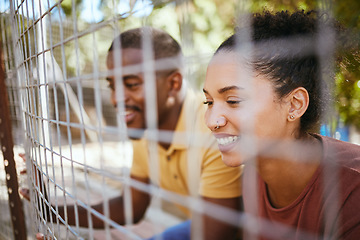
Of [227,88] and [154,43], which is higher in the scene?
[154,43]

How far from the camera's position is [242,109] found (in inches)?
31.2

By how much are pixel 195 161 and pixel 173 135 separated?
174mm

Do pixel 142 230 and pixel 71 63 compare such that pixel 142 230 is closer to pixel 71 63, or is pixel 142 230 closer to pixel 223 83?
pixel 223 83

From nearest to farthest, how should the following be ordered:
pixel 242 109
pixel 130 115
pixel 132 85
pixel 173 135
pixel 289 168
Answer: pixel 242 109
pixel 289 168
pixel 173 135
pixel 132 85
pixel 130 115

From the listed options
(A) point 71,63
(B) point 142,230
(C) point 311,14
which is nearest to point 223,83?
(C) point 311,14

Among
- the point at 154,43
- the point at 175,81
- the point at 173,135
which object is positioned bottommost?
the point at 173,135

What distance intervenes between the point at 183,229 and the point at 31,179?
0.85 metres

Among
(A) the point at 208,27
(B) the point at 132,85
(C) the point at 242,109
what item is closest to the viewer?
(C) the point at 242,109

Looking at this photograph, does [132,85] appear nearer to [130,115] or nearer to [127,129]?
[130,115]

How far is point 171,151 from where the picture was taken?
1405 millimetres

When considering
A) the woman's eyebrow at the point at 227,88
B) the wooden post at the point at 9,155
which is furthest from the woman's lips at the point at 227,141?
the wooden post at the point at 9,155

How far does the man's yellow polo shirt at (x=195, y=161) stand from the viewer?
47.3 inches

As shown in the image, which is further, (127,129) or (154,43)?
(154,43)

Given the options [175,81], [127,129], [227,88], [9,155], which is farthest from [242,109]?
[9,155]
